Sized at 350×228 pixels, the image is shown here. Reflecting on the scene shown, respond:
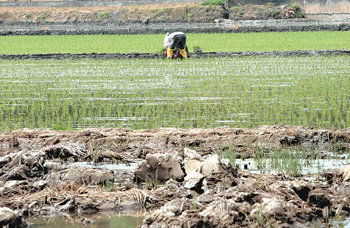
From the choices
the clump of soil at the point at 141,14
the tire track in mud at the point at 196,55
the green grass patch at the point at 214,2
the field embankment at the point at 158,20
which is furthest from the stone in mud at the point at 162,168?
the green grass patch at the point at 214,2

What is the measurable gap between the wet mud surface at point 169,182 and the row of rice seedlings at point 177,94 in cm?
135

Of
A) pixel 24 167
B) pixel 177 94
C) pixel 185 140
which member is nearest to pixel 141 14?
pixel 177 94

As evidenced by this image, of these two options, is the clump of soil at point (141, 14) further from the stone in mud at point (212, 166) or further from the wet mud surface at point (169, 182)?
the stone in mud at point (212, 166)

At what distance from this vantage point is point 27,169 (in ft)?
20.6

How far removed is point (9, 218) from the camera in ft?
15.1

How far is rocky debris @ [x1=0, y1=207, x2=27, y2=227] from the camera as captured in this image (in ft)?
15.0

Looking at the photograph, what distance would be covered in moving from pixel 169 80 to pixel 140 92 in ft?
7.68

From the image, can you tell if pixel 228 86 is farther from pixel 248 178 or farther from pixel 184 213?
pixel 184 213

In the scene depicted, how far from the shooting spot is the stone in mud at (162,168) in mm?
5965

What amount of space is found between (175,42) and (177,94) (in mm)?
9125

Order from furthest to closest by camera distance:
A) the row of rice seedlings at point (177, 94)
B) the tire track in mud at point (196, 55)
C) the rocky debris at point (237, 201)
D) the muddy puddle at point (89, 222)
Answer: the tire track in mud at point (196, 55) → the row of rice seedlings at point (177, 94) → the muddy puddle at point (89, 222) → the rocky debris at point (237, 201)

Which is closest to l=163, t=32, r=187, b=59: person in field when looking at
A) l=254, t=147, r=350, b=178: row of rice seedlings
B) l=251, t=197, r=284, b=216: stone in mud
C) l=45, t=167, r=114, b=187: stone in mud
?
l=254, t=147, r=350, b=178: row of rice seedlings

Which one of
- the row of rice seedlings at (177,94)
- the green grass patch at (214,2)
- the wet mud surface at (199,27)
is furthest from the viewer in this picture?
the green grass patch at (214,2)

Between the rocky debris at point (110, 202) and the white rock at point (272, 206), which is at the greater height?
the white rock at point (272, 206)
